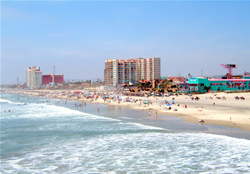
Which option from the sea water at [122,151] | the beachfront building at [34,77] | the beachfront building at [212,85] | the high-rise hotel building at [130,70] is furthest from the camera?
the beachfront building at [34,77]

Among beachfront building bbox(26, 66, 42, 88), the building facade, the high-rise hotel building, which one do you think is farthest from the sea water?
beachfront building bbox(26, 66, 42, 88)

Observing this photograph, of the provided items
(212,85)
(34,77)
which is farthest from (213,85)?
(34,77)

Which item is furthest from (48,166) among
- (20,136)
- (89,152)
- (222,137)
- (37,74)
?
(37,74)

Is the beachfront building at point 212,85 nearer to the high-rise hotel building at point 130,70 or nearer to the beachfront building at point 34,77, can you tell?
the high-rise hotel building at point 130,70

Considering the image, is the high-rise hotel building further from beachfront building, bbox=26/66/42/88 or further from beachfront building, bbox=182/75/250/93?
beachfront building, bbox=26/66/42/88

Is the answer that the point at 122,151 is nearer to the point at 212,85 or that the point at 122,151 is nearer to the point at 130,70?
the point at 212,85

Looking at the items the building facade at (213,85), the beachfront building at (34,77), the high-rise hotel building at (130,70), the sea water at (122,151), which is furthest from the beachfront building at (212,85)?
the beachfront building at (34,77)
